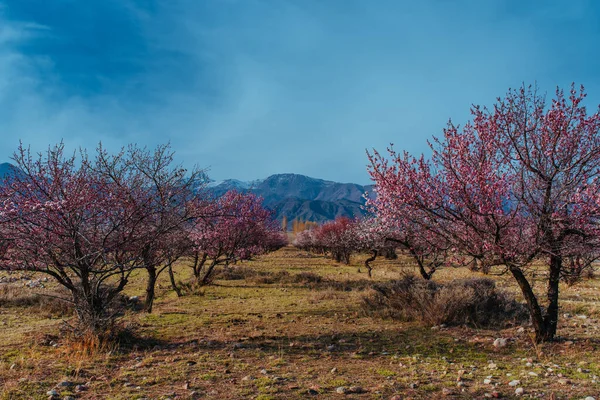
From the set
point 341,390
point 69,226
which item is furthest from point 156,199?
point 341,390

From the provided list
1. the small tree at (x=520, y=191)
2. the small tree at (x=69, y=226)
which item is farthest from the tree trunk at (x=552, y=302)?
the small tree at (x=69, y=226)

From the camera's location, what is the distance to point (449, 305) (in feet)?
38.8

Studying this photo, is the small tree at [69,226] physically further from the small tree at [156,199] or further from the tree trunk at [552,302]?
the tree trunk at [552,302]

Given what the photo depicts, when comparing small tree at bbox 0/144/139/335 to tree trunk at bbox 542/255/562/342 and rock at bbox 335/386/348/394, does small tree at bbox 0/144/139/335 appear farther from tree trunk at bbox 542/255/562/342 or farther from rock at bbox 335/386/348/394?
tree trunk at bbox 542/255/562/342

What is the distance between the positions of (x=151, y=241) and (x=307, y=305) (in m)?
7.85

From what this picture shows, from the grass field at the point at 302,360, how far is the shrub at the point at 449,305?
58 cm

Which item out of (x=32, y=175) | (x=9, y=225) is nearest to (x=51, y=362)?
(x=9, y=225)

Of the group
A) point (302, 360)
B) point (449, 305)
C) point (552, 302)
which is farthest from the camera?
point (449, 305)

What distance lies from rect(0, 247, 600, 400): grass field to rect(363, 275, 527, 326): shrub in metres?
0.58

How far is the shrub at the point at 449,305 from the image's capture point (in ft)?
38.4

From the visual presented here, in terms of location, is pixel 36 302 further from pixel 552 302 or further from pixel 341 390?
pixel 552 302

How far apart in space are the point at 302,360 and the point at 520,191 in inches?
230

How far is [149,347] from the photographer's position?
364 inches

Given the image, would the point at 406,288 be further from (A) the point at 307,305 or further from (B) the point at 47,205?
(B) the point at 47,205
